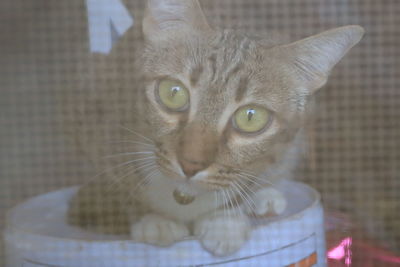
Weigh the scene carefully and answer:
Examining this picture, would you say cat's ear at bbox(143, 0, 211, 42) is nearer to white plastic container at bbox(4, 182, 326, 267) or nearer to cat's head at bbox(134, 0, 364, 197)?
cat's head at bbox(134, 0, 364, 197)

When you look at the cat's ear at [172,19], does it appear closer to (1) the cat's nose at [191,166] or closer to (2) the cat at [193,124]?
(2) the cat at [193,124]

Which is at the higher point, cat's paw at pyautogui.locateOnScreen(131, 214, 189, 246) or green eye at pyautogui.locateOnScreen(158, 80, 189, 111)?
green eye at pyautogui.locateOnScreen(158, 80, 189, 111)

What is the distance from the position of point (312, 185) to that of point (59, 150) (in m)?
0.36

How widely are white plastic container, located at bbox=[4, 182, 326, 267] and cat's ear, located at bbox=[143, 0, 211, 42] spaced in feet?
0.89

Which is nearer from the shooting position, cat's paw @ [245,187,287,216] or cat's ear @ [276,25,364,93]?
cat's ear @ [276,25,364,93]

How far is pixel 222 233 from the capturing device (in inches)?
23.8

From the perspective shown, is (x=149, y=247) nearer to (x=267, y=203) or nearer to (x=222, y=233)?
(x=222, y=233)

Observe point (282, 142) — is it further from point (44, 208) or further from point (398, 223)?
point (44, 208)

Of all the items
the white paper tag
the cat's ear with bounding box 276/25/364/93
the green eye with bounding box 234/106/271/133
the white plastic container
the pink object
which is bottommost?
the pink object

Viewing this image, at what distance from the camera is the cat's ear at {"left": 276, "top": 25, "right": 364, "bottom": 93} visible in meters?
0.57

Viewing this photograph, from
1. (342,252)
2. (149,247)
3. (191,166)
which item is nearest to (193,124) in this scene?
(191,166)

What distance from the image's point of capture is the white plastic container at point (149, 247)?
1.86 feet

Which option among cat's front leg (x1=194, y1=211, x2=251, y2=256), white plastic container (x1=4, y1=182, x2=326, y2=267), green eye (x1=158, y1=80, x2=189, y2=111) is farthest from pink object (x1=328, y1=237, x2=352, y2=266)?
green eye (x1=158, y1=80, x2=189, y2=111)

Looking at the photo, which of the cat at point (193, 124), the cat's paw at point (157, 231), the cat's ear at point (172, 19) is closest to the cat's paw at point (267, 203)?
the cat at point (193, 124)
